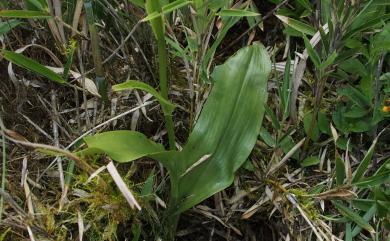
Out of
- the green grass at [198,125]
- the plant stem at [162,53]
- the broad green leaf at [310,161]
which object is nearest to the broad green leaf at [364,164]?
the green grass at [198,125]

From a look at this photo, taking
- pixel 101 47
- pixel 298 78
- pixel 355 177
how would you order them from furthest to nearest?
1. pixel 101 47
2. pixel 298 78
3. pixel 355 177

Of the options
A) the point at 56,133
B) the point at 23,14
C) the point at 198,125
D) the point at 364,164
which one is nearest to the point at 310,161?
the point at 364,164

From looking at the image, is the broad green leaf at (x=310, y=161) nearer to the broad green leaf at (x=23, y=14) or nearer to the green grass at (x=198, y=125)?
the green grass at (x=198, y=125)

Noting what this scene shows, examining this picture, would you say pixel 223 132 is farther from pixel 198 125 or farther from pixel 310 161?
pixel 310 161

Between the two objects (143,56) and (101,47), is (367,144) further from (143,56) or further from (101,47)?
(101,47)

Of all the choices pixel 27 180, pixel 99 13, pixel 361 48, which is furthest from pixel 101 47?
pixel 361 48

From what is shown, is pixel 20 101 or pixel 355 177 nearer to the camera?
pixel 355 177
